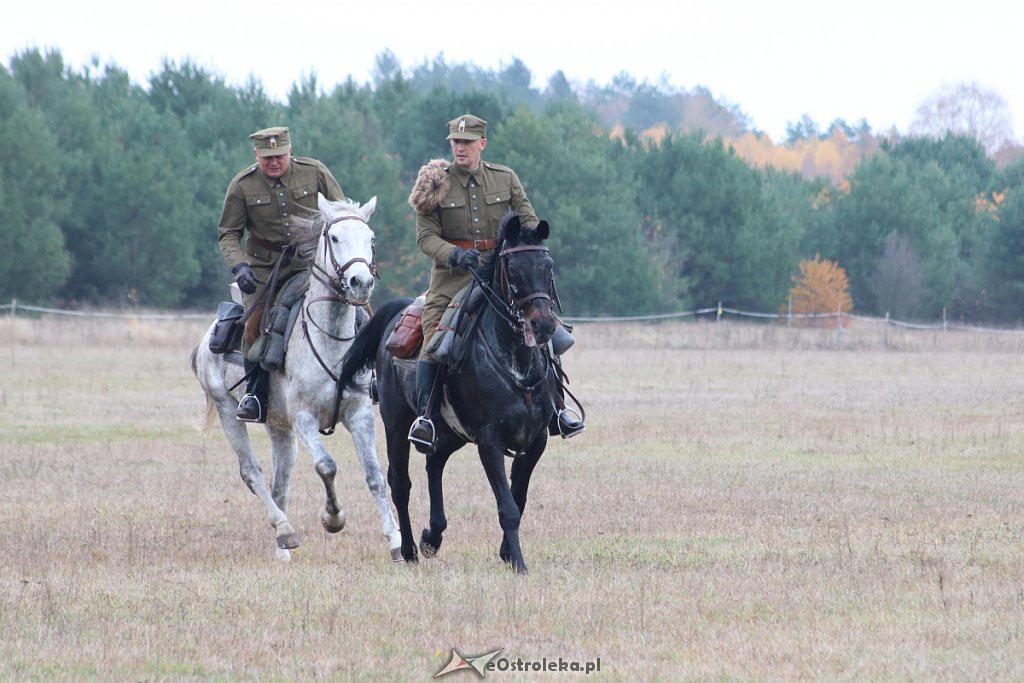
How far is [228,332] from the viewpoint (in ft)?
37.1

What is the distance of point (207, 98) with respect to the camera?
2854 inches

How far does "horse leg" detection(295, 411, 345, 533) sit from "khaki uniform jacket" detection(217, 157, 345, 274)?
58.8 inches

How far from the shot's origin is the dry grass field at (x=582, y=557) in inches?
267

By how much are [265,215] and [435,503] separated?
2862 millimetres

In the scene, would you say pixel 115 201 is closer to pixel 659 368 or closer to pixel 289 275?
pixel 659 368

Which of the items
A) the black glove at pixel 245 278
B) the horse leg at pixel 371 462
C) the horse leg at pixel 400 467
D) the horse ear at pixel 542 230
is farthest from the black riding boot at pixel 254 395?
the horse ear at pixel 542 230

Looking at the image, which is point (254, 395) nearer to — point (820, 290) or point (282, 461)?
point (282, 461)

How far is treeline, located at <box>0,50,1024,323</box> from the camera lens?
59.4 metres

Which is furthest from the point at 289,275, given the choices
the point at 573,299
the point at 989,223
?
the point at 989,223

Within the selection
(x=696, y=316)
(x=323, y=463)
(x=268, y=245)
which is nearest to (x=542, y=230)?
(x=323, y=463)

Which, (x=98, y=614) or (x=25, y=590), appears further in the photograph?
(x=25, y=590)

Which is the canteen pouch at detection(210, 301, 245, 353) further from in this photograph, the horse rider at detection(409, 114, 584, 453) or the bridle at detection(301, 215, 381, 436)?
the horse rider at detection(409, 114, 584, 453)

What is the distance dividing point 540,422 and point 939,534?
323cm

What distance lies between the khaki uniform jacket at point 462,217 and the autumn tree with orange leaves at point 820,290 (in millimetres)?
64127
